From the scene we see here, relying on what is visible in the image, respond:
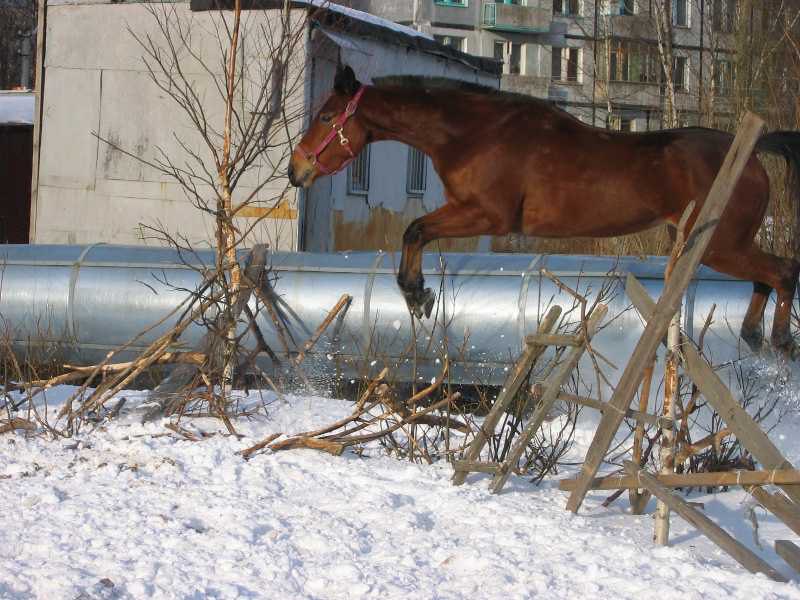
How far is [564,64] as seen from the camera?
5328 cm

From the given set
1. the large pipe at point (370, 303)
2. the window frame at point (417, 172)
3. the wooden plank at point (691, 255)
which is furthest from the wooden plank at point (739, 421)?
the window frame at point (417, 172)

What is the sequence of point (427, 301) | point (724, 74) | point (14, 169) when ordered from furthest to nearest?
point (724, 74)
point (14, 169)
point (427, 301)

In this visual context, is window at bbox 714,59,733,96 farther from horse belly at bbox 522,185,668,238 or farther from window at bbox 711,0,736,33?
horse belly at bbox 522,185,668,238

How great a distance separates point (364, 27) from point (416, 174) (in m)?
3.59

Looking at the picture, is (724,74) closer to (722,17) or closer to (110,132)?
(722,17)

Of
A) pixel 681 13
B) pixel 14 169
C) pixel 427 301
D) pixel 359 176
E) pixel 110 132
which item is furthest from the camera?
pixel 681 13

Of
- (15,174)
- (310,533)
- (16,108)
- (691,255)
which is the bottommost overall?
(310,533)

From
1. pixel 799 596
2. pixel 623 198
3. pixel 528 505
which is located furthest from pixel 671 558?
pixel 623 198

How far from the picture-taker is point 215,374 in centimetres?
728

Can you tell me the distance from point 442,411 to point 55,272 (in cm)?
413

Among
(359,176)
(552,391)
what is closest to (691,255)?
(552,391)

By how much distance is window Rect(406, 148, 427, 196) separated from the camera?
18391 millimetres

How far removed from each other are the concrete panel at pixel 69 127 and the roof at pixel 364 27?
219 cm

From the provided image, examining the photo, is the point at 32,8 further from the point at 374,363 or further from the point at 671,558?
the point at 671,558
